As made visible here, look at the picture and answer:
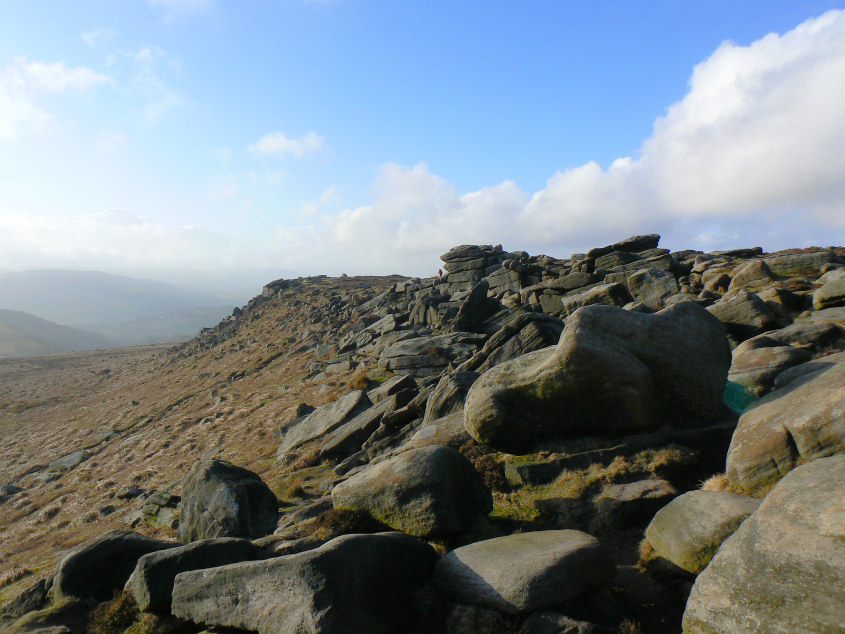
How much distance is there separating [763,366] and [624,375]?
187 inches

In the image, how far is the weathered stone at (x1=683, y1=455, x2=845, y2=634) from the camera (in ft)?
19.7

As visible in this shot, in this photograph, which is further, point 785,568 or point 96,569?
point 96,569

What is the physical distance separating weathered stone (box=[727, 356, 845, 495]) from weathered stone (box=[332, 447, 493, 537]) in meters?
5.60

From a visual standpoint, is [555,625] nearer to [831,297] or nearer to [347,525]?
[347,525]

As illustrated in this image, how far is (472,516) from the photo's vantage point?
11898mm

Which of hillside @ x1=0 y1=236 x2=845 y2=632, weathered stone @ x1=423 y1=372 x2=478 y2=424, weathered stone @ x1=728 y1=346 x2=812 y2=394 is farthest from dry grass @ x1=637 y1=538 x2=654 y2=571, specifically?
weathered stone @ x1=423 y1=372 x2=478 y2=424

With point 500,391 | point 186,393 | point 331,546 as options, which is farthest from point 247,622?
point 186,393

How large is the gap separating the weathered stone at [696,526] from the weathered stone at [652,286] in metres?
25.0

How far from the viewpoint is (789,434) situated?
9.71 m

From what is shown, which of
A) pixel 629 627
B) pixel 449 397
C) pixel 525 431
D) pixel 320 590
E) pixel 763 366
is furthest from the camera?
pixel 449 397

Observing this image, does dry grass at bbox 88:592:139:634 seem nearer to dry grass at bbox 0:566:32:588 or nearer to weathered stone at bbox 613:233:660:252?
dry grass at bbox 0:566:32:588

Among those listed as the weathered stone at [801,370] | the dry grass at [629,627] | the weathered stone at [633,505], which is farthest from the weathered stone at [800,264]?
the dry grass at [629,627]

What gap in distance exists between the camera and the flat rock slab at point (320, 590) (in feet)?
26.6

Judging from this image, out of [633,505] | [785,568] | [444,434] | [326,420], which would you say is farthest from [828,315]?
[326,420]
